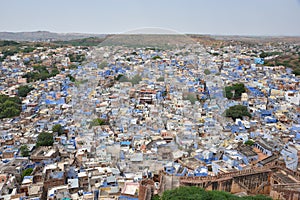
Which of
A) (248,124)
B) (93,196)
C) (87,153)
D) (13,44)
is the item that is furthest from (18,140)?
(13,44)

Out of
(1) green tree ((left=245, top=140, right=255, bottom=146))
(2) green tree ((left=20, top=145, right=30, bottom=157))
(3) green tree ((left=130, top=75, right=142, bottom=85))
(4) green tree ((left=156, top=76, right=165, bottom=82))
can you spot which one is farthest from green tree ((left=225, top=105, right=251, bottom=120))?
(2) green tree ((left=20, top=145, right=30, bottom=157))

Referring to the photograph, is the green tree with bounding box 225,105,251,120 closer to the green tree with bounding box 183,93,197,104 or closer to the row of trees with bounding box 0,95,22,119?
the green tree with bounding box 183,93,197,104

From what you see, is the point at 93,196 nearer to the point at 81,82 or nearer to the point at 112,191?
the point at 112,191

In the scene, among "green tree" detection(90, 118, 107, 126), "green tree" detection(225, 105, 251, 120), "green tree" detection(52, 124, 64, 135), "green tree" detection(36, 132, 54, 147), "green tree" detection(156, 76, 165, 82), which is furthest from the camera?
"green tree" detection(156, 76, 165, 82)

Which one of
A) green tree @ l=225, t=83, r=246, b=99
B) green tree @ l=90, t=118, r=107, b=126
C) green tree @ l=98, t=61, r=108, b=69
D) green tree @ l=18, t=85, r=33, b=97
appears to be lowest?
green tree @ l=90, t=118, r=107, b=126

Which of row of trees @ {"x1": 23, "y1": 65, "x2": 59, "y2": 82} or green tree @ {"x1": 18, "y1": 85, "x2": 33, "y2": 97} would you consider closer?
green tree @ {"x1": 18, "y1": 85, "x2": 33, "y2": 97}

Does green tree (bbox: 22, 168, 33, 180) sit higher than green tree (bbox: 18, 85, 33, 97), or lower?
lower

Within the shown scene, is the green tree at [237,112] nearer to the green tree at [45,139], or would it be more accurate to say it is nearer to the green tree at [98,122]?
the green tree at [98,122]
